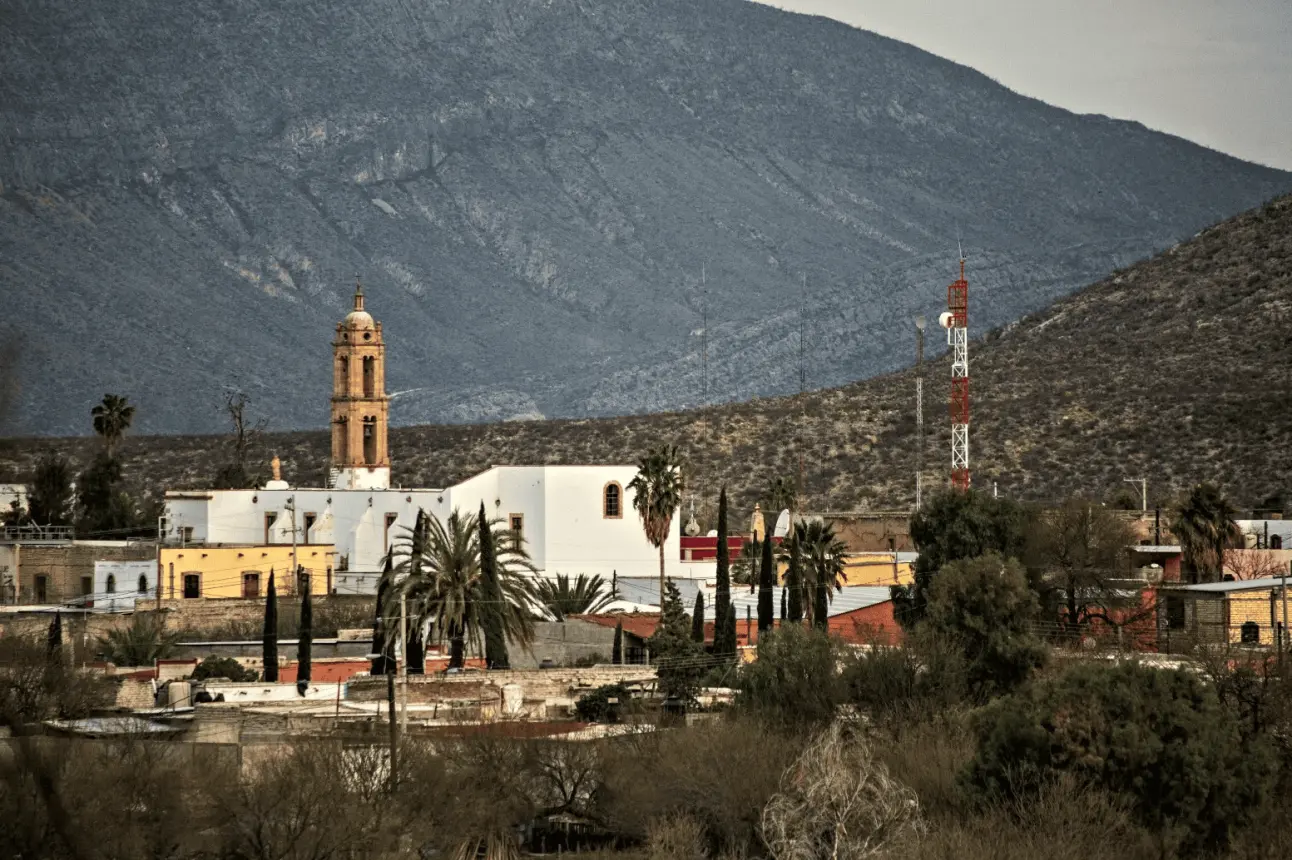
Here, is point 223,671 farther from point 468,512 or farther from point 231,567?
point 468,512

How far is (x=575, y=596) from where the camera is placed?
236ft

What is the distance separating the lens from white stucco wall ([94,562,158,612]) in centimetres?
7444

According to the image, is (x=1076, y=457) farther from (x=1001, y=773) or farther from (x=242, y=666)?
(x=1001, y=773)

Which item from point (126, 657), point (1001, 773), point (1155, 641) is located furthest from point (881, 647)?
point (126, 657)

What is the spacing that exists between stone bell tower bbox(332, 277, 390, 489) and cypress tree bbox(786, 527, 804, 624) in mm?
21565

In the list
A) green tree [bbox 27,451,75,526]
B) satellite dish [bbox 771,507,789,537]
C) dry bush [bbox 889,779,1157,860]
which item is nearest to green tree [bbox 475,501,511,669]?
dry bush [bbox 889,779,1157,860]

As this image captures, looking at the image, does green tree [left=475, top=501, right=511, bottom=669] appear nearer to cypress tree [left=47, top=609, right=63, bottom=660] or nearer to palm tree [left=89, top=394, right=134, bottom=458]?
cypress tree [left=47, top=609, right=63, bottom=660]

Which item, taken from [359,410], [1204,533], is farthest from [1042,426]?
[1204,533]

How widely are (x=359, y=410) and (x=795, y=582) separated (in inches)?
959

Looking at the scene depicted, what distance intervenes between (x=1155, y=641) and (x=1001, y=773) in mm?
19816

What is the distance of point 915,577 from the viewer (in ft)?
216

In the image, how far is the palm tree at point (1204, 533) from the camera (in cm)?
6625

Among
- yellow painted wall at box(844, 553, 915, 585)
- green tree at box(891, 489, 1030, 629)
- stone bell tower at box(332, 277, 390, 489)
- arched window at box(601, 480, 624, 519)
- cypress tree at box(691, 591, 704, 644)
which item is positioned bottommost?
cypress tree at box(691, 591, 704, 644)

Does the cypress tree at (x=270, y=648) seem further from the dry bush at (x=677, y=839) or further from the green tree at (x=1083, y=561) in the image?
the green tree at (x=1083, y=561)
